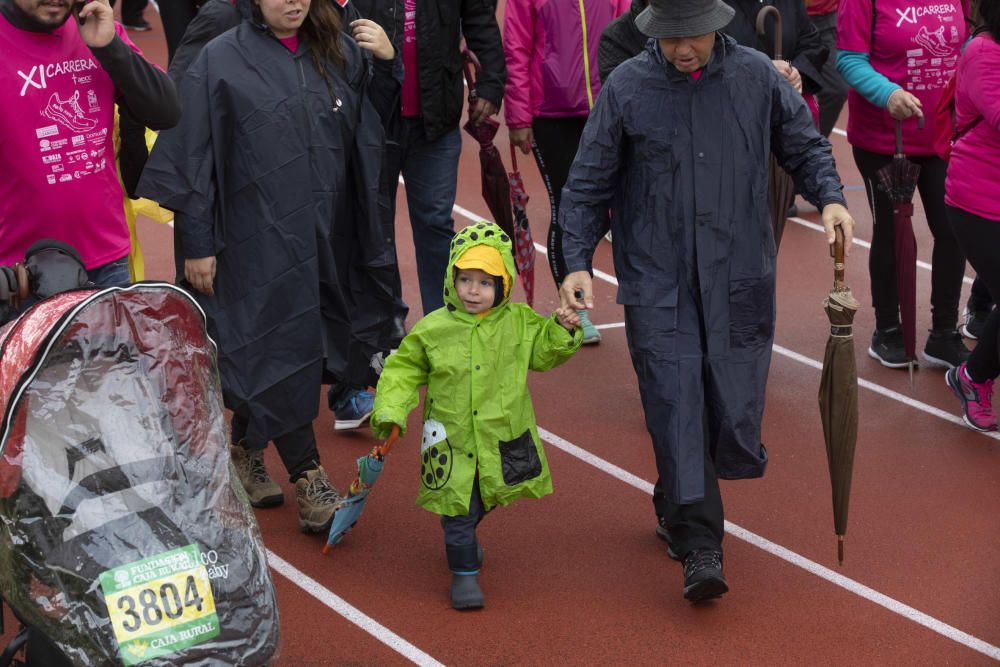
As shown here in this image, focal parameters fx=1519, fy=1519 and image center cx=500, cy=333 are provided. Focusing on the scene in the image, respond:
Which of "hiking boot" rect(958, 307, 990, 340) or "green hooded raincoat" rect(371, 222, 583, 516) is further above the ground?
"green hooded raincoat" rect(371, 222, 583, 516)

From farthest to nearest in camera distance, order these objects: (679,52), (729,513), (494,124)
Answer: (494,124) < (729,513) < (679,52)

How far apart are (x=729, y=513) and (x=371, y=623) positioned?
1.86 meters

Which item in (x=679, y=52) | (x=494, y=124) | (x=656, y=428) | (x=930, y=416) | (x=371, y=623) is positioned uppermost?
(x=679, y=52)

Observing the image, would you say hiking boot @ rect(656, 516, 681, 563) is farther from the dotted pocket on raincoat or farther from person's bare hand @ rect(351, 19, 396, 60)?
person's bare hand @ rect(351, 19, 396, 60)

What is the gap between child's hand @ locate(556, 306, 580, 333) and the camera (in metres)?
5.62

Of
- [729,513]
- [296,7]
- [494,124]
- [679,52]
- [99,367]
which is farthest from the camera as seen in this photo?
[494,124]

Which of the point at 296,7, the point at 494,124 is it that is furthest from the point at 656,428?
the point at 494,124

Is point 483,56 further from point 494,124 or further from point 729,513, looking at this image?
point 729,513

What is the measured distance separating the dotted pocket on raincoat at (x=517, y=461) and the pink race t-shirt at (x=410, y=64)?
8.20 ft

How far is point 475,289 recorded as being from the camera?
19.0 feet

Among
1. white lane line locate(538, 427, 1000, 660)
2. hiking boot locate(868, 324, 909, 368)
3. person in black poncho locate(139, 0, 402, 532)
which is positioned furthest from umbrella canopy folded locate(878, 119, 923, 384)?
person in black poncho locate(139, 0, 402, 532)

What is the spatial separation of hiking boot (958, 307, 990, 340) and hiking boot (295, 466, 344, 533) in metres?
4.30

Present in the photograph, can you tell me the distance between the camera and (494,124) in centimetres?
793

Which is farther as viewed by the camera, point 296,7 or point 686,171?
point 296,7
